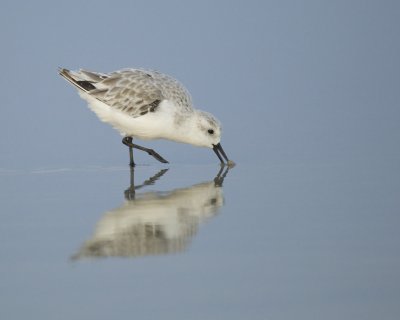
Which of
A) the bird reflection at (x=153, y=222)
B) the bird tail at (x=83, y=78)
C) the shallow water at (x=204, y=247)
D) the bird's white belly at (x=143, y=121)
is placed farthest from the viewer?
the bird tail at (x=83, y=78)

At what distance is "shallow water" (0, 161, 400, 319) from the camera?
515 cm

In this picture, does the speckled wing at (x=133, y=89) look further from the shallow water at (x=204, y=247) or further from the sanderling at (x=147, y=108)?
the shallow water at (x=204, y=247)

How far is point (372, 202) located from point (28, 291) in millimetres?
3741

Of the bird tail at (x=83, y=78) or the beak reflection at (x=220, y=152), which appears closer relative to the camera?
the beak reflection at (x=220, y=152)

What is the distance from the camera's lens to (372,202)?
8.15 m

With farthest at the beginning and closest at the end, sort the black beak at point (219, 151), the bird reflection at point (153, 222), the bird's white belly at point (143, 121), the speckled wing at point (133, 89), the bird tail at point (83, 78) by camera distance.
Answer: the bird tail at point (83, 78), the black beak at point (219, 151), the speckled wing at point (133, 89), the bird's white belly at point (143, 121), the bird reflection at point (153, 222)

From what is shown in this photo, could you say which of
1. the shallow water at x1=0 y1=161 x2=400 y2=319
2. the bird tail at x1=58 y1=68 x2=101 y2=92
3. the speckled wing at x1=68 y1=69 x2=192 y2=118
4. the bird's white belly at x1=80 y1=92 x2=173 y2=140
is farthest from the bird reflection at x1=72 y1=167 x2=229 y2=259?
the bird tail at x1=58 y1=68 x2=101 y2=92

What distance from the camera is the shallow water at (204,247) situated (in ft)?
16.9

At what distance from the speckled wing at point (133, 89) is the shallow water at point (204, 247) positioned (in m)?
1.68

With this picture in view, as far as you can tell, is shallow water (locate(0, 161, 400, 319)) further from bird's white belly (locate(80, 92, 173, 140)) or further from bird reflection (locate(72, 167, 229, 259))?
bird's white belly (locate(80, 92, 173, 140))

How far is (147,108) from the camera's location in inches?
453

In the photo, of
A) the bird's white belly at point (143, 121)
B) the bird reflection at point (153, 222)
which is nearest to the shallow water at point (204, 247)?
the bird reflection at point (153, 222)

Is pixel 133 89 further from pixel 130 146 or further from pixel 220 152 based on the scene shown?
pixel 220 152

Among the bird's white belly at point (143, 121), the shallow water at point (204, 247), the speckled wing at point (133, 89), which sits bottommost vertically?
the shallow water at point (204, 247)
